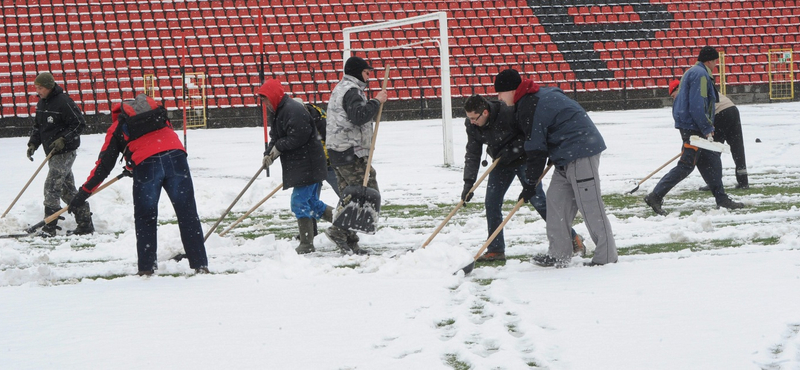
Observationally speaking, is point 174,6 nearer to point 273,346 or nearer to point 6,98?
point 6,98

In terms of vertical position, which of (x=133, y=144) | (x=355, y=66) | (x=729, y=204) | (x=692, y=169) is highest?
(x=355, y=66)

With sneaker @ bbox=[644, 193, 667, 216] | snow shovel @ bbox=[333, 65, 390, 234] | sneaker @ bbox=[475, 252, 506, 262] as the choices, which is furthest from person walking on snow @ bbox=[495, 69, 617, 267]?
sneaker @ bbox=[644, 193, 667, 216]

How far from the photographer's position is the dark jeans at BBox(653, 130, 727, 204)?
772cm

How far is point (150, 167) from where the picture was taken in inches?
212

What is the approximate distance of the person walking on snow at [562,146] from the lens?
5.11m

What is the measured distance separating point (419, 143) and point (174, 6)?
1244 centimetres

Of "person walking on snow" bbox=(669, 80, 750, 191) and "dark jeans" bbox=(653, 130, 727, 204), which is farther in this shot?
"person walking on snow" bbox=(669, 80, 750, 191)

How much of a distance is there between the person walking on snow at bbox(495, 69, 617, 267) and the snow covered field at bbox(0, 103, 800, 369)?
1.17 ft

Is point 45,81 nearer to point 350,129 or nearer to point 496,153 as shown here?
point 350,129

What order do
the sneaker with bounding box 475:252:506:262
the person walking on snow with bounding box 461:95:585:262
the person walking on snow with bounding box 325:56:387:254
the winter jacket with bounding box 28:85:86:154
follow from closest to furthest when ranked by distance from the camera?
the person walking on snow with bounding box 461:95:585:262
the sneaker with bounding box 475:252:506:262
the person walking on snow with bounding box 325:56:387:254
the winter jacket with bounding box 28:85:86:154

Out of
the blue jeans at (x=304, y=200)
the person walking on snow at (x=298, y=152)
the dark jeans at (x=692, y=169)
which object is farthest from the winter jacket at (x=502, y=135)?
the dark jeans at (x=692, y=169)

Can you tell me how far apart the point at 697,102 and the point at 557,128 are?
3.14 m

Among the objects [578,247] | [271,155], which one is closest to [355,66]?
[271,155]

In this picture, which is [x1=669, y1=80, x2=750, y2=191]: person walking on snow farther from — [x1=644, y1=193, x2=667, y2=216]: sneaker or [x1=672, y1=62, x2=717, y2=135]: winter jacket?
[x1=644, y1=193, x2=667, y2=216]: sneaker
